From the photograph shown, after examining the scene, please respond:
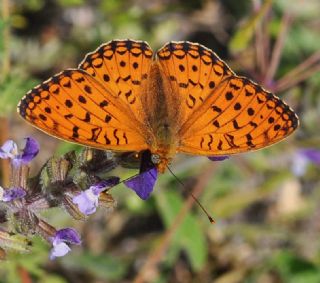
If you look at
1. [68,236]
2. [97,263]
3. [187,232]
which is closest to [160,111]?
[68,236]

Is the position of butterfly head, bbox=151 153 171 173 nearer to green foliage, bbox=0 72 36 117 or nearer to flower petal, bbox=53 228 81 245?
flower petal, bbox=53 228 81 245

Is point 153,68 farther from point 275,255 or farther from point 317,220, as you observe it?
point 317,220

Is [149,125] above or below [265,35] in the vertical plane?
below

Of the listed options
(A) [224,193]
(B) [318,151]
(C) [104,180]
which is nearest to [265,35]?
(B) [318,151]

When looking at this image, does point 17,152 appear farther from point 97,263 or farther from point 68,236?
point 97,263

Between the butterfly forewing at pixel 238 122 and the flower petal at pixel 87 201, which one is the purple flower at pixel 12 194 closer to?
the flower petal at pixel 87 201
